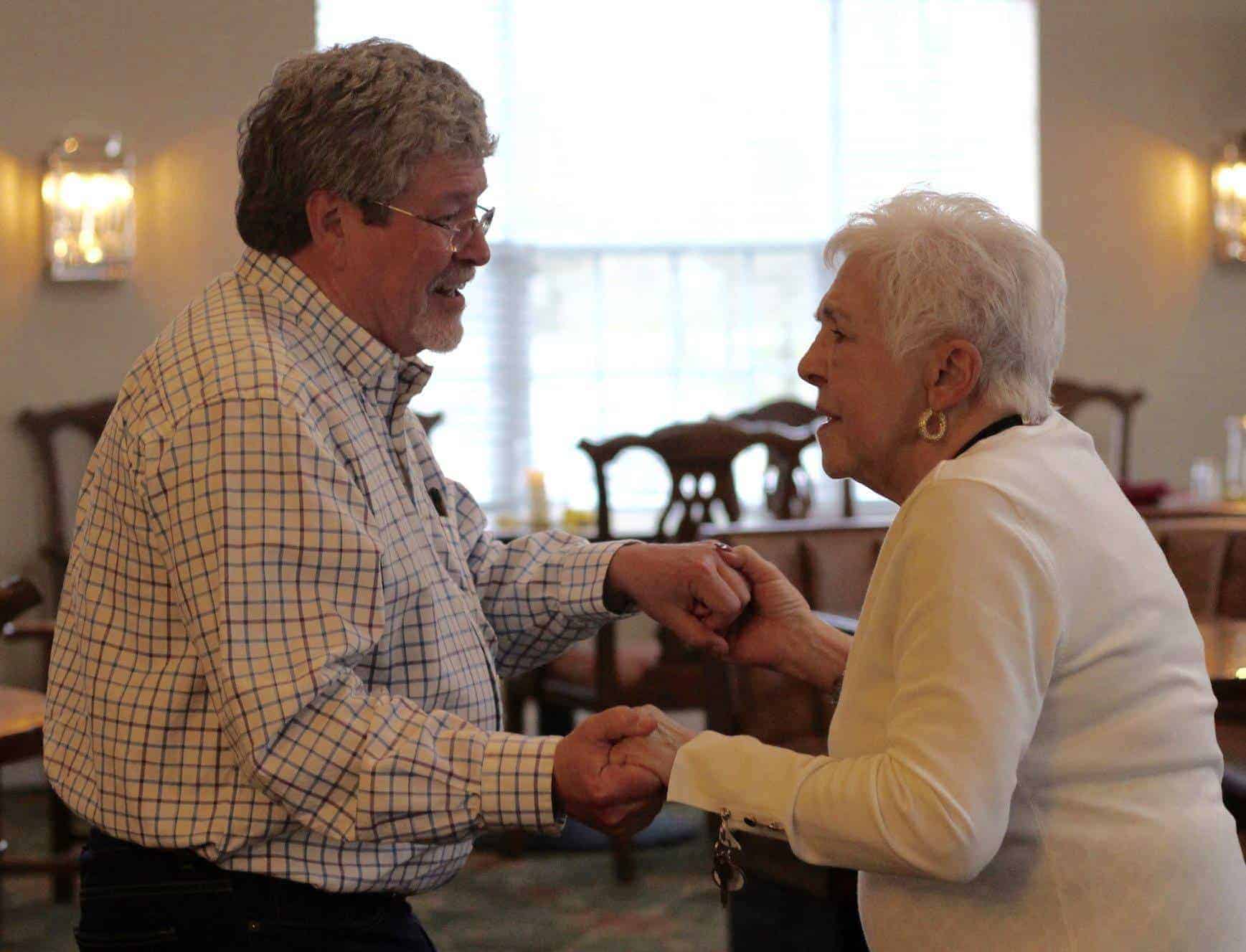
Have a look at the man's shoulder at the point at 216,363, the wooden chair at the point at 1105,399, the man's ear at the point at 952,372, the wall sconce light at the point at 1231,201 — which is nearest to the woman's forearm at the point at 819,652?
the man's ear at the point at 952,372

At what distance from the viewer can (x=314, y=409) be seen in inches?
56.2

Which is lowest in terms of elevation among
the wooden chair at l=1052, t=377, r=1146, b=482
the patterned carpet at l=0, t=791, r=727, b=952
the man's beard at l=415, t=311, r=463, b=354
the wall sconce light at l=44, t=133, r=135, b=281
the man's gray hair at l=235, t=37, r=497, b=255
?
the patterned carpet at l=0, t=791, r=727, b=952

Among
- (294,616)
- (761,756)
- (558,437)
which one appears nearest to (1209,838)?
(761,756)

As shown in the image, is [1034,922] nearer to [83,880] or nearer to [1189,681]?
[1189,681]

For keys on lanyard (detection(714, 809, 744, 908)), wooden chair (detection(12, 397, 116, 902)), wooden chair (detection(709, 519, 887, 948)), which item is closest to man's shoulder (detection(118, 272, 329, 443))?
keys on lanyard (detection(714, 809, 744, 908))

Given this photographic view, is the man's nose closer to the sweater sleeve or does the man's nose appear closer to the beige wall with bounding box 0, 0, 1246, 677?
the sweater sleeve

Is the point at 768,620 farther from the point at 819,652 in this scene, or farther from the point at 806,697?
the point at 806,697

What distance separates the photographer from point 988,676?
1.21m

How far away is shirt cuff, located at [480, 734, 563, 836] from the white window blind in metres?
3.95

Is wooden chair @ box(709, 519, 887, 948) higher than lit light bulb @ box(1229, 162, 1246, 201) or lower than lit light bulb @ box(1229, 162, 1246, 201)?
lower

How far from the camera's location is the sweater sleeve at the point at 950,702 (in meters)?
1.21

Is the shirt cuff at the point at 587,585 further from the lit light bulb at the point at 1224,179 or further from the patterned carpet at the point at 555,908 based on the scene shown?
the lit light bulb at the point at 1224,179

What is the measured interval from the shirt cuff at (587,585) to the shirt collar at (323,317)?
0.40m

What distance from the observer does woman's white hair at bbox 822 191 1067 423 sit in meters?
1.40
